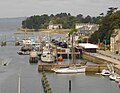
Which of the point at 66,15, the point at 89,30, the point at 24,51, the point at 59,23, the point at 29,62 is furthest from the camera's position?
the point at 66,15

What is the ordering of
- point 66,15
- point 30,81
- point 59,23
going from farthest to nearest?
1. point 66,15
2. point 59,23
3. point 30,81

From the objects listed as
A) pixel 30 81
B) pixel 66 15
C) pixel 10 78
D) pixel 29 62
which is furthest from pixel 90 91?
pixel 66 15

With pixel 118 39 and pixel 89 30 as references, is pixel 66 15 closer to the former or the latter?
pixel 89 30

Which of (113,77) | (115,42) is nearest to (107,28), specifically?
(115,42)

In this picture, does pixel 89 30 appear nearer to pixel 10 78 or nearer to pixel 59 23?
pixel 10 78

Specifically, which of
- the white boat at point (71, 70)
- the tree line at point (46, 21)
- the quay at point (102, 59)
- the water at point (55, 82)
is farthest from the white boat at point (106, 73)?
the tree line at point (46, 21)

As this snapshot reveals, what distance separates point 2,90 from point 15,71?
13.5m

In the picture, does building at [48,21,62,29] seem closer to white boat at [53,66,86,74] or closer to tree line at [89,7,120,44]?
tree line at [89,7,120,44]

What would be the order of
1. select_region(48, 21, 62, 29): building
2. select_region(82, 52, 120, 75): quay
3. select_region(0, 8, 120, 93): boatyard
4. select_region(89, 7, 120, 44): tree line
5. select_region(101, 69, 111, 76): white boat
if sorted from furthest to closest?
select_region(48, 21, 62, 29): building
select_region(89, 7, 120, 44): tree line
select_region(82, 52, 120, 75): quay
select_region(101, 69, 111, 76): white boat
select_region(0, 8, 120, 93): boatyard

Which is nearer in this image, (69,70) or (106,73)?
(106,73)

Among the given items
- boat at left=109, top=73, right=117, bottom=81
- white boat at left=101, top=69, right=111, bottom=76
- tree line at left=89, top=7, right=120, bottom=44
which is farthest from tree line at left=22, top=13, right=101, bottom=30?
boat at left=109, top=73, right=117, bottom=81

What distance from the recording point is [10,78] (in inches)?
1887

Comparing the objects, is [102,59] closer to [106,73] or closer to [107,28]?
[106,73]

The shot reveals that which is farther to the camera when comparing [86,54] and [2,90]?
[86,54]
